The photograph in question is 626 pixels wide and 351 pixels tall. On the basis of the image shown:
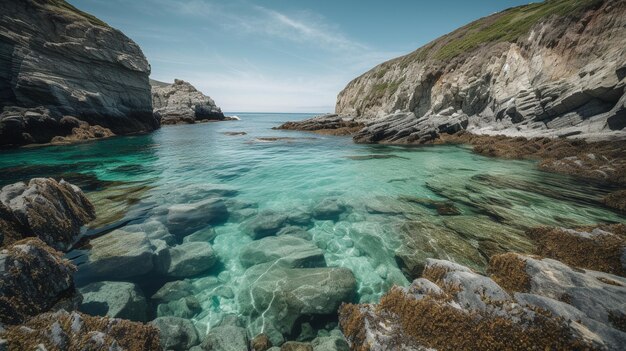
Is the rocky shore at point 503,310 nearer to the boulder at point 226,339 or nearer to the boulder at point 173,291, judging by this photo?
the boulder at point 226,339

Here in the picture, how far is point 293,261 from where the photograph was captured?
685cm

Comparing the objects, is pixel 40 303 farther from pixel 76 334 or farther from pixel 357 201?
pixel 357 201

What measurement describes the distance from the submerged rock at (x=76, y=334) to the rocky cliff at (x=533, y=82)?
2778 centimetres

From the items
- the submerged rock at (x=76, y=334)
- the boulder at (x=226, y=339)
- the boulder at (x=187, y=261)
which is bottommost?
the boulder at (x=226, y=339)

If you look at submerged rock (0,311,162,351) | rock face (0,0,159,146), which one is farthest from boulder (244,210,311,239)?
rock face (0,0,159,146)

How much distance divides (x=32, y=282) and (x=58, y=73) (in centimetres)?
4111

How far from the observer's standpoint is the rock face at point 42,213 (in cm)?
560

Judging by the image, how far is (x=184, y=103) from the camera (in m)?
80.9

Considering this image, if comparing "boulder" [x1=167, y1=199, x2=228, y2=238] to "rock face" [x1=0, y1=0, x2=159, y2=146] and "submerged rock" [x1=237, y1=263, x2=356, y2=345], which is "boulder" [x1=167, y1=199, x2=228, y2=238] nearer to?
→ "submerged rock" [x1=237, y1=263, x2=356, y2=345]

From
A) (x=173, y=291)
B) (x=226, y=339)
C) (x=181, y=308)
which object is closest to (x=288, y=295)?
(x=226, y=339)

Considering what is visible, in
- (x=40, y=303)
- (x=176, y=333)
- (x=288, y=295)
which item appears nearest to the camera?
(x=40, y=303)

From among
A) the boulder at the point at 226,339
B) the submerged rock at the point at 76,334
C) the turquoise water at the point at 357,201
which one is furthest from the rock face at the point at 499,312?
the submerged rock at the point at 76,334

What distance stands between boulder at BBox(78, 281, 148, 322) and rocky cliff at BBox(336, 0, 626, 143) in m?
28.0

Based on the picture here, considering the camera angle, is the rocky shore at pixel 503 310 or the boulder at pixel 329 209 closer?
the rocky shore at pixel 503 310
